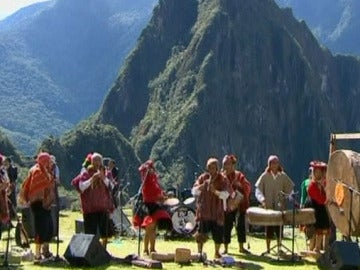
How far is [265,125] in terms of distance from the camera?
139 meters

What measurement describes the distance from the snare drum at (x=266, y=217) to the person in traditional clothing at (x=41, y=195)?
128 inches

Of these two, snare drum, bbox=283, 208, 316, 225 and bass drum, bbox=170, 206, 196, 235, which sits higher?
snare drum, bbox=283, 208, 316, 225

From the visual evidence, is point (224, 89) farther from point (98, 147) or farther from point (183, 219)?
point (183, 219)

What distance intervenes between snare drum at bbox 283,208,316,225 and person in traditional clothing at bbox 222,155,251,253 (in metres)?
0.92

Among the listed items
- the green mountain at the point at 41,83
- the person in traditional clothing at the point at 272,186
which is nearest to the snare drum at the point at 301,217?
the person in traditional clothing at the point at 272,186

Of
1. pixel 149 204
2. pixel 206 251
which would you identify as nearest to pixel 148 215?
pixel 149 204

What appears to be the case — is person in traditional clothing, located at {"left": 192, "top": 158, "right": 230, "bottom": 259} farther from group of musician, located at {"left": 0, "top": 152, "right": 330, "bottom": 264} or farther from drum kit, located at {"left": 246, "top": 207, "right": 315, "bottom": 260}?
drum kit, located at {"left": 246, "top": 207, "right": 315, "bottom": 260}

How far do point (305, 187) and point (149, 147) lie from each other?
104 metres

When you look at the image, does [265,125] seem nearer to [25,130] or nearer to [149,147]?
[149,147]

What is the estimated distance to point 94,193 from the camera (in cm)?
1208

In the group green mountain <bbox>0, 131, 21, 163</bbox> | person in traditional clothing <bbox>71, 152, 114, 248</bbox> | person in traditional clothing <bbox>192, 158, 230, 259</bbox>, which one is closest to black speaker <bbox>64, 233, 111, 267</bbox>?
person in traditional clothing <bbox>71, 152, 114, 248</bbox>

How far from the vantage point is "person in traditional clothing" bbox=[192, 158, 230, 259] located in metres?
12.5

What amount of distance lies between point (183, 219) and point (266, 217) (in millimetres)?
4838

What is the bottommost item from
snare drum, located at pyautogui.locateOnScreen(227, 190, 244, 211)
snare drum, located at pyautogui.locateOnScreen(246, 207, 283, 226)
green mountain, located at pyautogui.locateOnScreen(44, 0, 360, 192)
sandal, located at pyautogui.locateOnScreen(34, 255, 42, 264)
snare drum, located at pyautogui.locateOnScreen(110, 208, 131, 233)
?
sandal, located at pyautogui.locateOnScreen(34, 255, 42, 264)
